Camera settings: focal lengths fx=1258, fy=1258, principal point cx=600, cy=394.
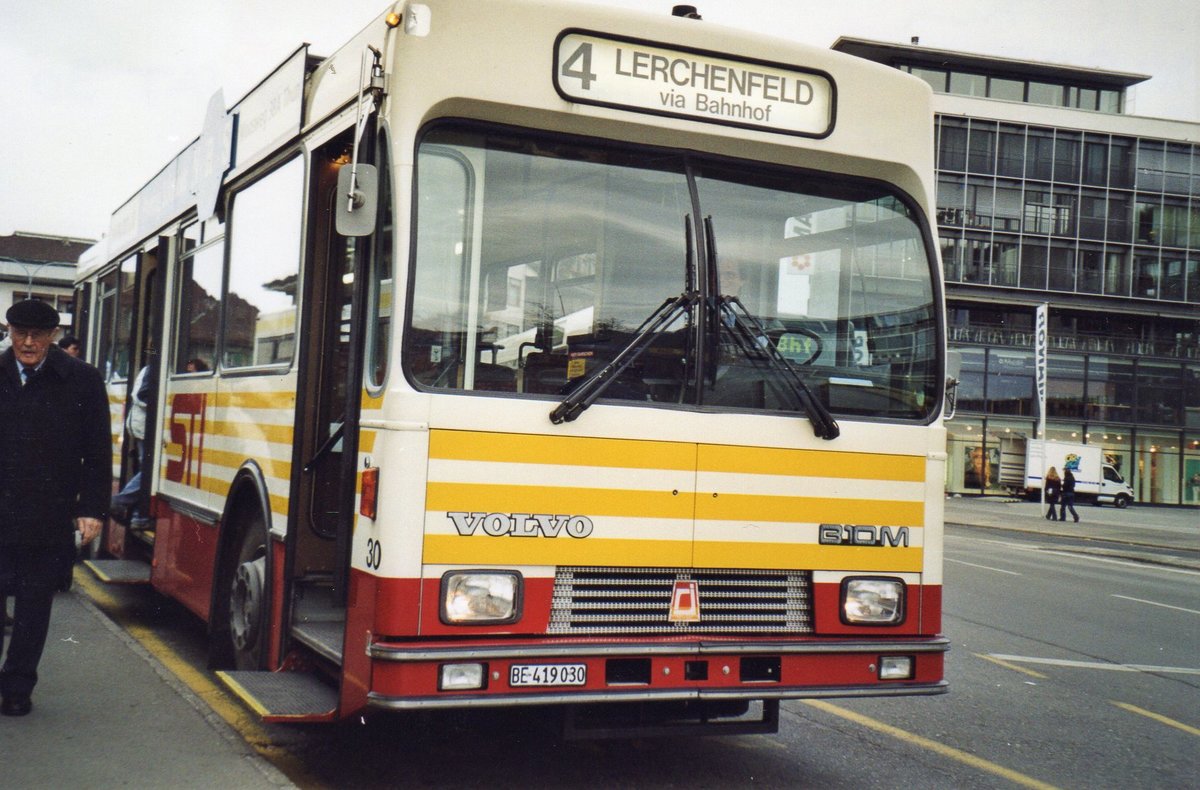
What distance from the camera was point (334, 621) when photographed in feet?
18.2

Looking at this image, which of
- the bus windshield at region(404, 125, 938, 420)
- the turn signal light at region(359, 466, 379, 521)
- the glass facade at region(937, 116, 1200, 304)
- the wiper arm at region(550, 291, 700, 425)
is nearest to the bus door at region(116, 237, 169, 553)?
the turn signal light at region(359, 466, 379, 521)

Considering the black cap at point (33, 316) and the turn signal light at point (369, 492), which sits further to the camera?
the black cap at point (33, 316)

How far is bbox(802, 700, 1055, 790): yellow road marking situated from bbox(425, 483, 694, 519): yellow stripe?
2.34 meters


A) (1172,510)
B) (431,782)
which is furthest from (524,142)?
(1172,510)

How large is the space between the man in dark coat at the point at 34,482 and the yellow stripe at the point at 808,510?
277 centimetres

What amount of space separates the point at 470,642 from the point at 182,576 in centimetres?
375

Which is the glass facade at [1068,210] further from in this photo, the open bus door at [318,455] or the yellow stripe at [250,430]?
the open bus door at [318,455]

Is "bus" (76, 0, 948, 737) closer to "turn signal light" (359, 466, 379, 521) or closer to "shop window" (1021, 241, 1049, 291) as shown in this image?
"turn signal light" (359, 466, 379, 521)

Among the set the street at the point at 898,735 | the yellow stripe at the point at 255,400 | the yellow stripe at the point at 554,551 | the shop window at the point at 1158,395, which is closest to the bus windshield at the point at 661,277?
the yellow stripe at the point at 554,551

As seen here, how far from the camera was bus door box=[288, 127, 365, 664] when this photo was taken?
5.59 m

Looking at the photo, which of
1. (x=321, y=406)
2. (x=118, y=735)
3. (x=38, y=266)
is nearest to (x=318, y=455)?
(x=321, y=406)

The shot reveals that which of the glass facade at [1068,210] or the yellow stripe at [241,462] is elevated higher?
the glass facade at [1068,210]

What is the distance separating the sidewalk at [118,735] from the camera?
4.96 meters

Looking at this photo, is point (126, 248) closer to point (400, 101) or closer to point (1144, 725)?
point (400, 101)
